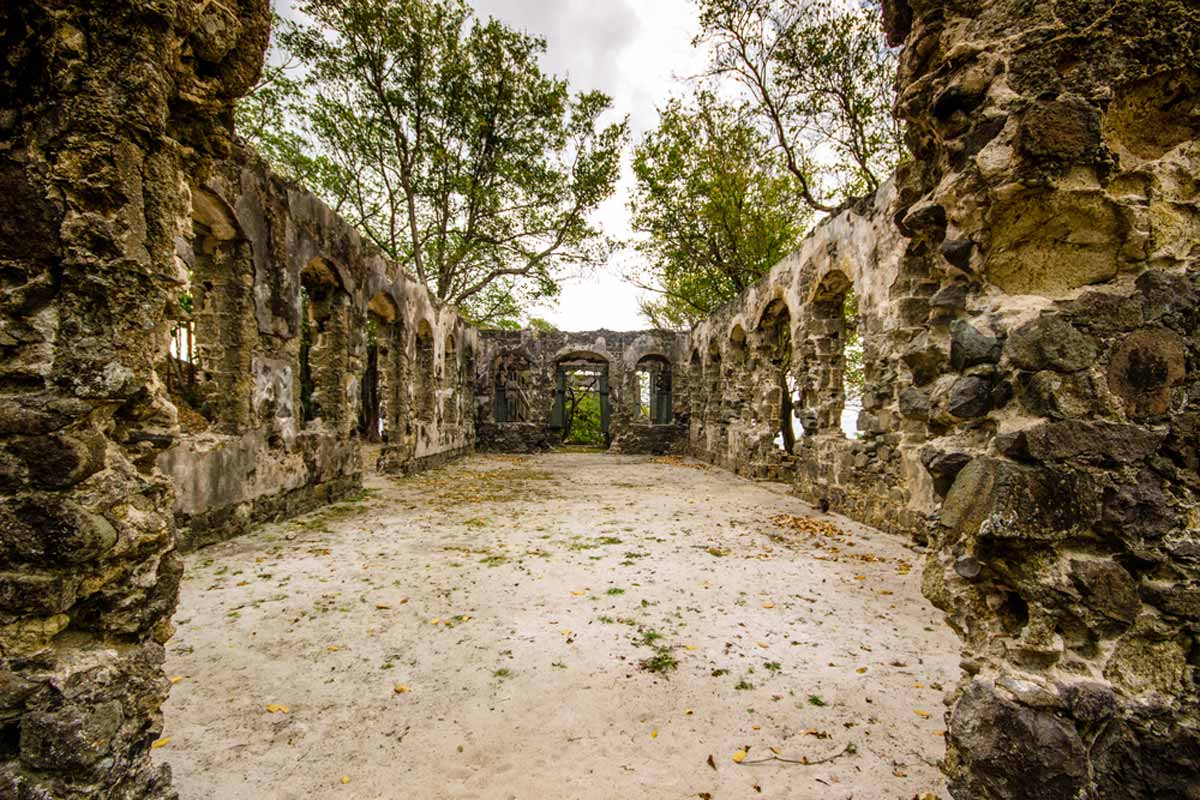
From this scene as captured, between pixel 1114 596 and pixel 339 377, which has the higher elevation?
pixel 339 377

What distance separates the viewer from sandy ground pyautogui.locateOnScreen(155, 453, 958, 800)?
2.11 metres

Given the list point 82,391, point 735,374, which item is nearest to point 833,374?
point 735,374

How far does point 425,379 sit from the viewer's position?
12.4 metres

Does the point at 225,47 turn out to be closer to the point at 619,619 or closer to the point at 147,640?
the point at 147,640

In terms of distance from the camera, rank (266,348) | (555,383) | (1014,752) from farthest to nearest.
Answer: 1. (555,383)
2. (266,348)
3. (1014,752)

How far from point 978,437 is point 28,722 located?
2927 millimetres

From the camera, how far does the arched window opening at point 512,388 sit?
58.4 ft

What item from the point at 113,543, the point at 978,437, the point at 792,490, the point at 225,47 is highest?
the point at 225,47

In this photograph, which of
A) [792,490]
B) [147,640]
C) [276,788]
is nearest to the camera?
[147,640]

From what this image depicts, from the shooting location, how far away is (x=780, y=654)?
3.07 metres

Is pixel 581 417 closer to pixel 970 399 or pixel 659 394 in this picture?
pixel 659 394

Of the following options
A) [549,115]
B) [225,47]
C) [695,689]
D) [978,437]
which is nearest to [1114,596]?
[978,437]

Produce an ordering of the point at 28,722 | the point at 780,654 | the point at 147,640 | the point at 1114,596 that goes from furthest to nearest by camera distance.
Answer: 1. the point at 780,654
2. the point at 147,640
3. the point at 1114,596
4. the point at 28,722

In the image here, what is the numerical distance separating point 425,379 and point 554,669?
10334 millimetres
